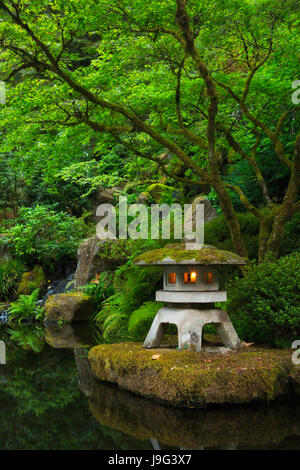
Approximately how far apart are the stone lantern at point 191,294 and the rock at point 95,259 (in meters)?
4.96

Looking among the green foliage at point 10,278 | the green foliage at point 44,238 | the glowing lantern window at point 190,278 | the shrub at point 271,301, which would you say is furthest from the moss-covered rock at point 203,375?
the green foliage at point 10,278

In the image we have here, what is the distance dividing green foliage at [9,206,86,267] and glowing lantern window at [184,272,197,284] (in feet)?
30.0

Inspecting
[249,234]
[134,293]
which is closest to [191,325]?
[134,293]

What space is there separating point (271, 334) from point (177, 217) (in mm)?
3464

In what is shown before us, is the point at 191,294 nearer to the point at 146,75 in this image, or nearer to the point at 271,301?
the point at 271,301

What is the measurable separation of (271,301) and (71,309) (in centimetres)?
629

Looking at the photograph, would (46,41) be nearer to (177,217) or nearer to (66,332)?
(177,217)

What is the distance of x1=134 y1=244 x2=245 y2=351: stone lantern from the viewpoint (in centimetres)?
512

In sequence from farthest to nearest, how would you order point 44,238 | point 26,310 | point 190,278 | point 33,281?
point 44,238, point 33,281, point 26,310, point 190,278

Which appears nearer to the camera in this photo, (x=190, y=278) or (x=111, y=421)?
(x=111, y=421)

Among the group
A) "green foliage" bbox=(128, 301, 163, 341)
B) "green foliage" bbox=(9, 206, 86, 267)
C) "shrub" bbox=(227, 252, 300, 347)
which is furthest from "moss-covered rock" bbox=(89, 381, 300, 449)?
"green foliage" bbox=(9, 206, 86, 267)

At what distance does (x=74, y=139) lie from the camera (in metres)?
7.14

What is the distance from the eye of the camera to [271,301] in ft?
17.0

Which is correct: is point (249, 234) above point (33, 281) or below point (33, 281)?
above
